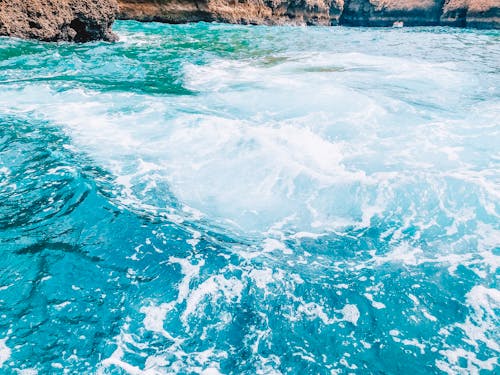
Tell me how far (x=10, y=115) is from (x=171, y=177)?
3198 mm

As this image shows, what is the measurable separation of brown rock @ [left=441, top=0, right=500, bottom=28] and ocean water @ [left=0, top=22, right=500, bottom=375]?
31919 mm

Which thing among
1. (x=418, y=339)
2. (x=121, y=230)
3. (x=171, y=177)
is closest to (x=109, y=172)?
(x=171, y=177)

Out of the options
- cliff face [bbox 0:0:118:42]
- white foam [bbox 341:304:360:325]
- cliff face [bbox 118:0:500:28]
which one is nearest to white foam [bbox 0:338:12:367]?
white foam [bbox 341:304:360:325]

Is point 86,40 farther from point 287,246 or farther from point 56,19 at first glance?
point 287,246

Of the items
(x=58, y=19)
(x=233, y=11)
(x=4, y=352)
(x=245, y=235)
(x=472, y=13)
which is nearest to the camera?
(x=4, y=352)

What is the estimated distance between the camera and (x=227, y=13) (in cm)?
2488

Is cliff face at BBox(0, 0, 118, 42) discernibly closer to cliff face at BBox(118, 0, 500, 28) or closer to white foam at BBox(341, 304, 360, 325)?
cliff face at BBox(118, 0, 500, 28)

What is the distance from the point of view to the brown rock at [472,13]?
30984 millimetres

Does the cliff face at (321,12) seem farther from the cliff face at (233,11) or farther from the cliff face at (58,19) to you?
the cliff face at (58,19)

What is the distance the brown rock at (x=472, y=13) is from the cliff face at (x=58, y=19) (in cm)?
3217

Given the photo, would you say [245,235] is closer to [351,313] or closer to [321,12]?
[351,313]

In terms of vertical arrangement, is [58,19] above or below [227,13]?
above

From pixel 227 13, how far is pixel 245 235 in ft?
81.5

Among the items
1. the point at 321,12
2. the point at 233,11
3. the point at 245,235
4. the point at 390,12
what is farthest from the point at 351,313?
the point at 390,12
